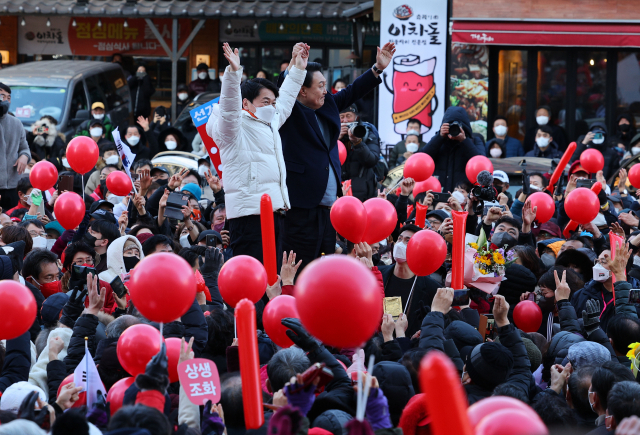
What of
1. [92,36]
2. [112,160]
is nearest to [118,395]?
[112,160]

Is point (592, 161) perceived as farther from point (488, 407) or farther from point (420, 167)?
point (488, 407)

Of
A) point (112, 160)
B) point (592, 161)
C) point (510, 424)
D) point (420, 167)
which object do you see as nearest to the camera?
point (510, 424)

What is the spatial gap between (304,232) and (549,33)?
8857mm

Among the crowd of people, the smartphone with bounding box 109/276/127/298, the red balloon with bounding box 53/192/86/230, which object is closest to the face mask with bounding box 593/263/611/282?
the crowd of people

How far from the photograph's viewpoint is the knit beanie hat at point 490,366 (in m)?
3.53

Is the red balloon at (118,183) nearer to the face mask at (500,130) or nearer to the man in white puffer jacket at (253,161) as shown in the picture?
the man in white puffer jacket at (253,161)

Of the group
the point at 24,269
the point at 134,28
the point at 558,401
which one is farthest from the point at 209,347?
the point at 134,28

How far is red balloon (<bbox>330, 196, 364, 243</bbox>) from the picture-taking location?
460 centimetres

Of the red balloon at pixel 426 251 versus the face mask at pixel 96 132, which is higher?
the face mask at pixel 96 132

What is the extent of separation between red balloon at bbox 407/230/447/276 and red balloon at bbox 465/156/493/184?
9.82 feet

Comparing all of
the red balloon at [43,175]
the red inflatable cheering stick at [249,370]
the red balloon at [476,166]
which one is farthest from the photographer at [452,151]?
the red inflatable cheering stick at [249,370]

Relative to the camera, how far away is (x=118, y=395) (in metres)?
3.08

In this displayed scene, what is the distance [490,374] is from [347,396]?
2.46 feet

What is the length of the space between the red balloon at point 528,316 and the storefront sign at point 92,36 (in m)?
13.7
